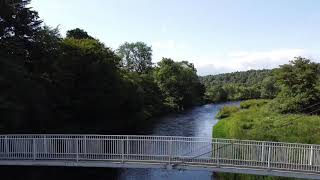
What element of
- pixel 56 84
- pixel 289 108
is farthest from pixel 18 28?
pixel 289 108

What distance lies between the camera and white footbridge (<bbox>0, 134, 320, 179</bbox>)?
23.6 meters

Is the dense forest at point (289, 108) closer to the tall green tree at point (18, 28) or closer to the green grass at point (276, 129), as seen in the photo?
the green grass at point (276, 129)

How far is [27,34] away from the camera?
156 feet

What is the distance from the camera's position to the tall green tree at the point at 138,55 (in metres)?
128

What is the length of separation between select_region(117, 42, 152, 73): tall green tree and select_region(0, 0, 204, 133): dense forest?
135 feet

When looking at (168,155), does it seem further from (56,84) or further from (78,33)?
(78,33)

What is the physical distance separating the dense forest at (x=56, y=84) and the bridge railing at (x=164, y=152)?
11679 millimetres

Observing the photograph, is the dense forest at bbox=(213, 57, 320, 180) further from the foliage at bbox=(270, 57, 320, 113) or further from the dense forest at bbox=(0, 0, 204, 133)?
the dense forest at bbox=(0, 0, 204, 133)

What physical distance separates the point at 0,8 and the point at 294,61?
35.1 meters

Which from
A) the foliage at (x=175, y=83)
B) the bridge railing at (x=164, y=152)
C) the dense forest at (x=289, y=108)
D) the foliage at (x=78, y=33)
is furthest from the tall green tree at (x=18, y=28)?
the foliage at (x=175, y=83)

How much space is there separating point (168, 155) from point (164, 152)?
93cm

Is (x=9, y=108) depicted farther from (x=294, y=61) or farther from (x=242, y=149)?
(x=294, y=61)

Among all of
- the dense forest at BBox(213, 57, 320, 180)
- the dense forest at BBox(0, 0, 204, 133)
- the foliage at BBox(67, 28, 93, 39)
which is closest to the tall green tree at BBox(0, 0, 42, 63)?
the dense forest at BBox(0, 0, 204, 133)

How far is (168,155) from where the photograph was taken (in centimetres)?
2494
